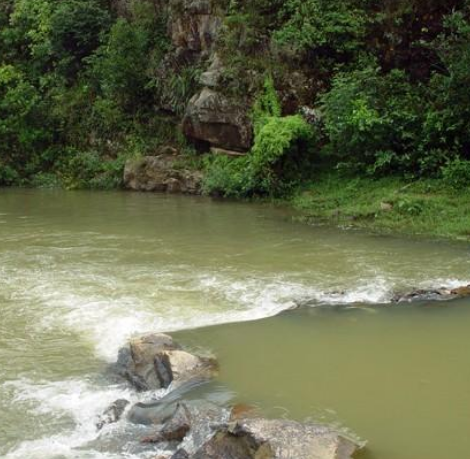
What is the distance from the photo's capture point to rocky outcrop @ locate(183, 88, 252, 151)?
19812mm

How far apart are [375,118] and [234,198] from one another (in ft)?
15.5

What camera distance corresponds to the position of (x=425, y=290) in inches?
369

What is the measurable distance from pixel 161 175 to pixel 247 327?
1377cm

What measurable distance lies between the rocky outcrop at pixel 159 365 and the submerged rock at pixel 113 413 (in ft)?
1.48

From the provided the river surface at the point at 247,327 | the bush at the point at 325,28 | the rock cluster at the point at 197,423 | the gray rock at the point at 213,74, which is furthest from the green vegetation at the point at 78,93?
the rock cluster at the point at 197,423

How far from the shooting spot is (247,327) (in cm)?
834

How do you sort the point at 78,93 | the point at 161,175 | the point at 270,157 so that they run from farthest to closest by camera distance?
the point at 78,93, the point at 161,175, the point at 270,157

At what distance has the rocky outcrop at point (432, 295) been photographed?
9.09 meters

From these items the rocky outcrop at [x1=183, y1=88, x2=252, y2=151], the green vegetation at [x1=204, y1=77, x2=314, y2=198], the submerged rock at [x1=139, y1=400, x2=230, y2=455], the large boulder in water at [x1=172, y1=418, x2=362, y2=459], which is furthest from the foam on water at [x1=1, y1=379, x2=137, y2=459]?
the rocky outcrop at [x1=183, y1=88, x2=252, y2=151]

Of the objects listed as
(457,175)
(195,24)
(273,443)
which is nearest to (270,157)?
(457,175)

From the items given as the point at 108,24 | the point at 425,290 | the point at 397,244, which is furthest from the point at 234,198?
the point at 108,24

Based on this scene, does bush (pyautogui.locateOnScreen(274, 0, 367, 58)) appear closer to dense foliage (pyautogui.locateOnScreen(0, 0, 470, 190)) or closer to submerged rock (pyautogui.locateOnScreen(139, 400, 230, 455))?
dense foliage (pyautogui.locateOnScreen(0, 0, 470, 190))

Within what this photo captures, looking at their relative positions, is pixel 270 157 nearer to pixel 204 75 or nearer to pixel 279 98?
pixel 279 98

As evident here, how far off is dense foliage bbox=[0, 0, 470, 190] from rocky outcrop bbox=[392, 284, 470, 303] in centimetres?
637
